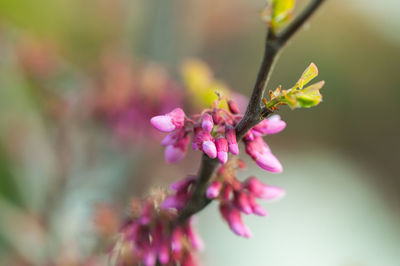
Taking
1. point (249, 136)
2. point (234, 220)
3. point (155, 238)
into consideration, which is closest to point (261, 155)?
Answer: point (249, 136)

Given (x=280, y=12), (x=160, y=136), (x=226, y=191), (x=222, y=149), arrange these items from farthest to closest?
(x=160, y=136) < (x=226, y=191) < (x=222, y=149) < (x=280, y=12)

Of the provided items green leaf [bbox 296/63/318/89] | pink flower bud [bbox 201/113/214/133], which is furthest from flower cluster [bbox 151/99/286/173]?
green leaf [bbox 296/63/318/89]

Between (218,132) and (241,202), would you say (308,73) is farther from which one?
(241,202)

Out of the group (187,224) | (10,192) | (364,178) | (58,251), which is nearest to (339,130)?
(364,178)

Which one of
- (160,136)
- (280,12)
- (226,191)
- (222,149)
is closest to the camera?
(280,12)

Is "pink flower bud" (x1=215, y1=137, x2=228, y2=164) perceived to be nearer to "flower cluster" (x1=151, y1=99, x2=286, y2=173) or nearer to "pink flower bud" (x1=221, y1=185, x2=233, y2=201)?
"flower cluster" (x1=151, y1=99, x2=286, y2=173)

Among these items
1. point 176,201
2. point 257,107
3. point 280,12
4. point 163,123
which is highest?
point 280,12
